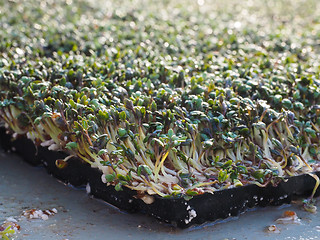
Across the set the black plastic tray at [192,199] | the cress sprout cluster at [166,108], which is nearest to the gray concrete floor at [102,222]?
the black plastic tray at [192,199]

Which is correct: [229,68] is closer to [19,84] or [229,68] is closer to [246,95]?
[246,95]

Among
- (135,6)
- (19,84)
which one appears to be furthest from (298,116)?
(135,6)

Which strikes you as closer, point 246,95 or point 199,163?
point 199,163

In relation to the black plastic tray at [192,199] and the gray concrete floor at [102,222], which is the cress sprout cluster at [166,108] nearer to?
the black plastic tray at [192,199]

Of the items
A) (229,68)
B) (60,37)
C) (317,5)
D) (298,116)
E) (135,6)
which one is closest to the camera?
Result: (298,116)

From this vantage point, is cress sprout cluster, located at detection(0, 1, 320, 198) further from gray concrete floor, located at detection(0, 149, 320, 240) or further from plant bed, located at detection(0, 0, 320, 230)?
gray concrete floor, located at detection(0, 149, 320, 240)

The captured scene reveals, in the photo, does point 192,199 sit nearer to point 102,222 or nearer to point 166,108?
point 102,222

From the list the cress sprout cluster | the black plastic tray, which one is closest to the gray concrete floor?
the black plastic tray
